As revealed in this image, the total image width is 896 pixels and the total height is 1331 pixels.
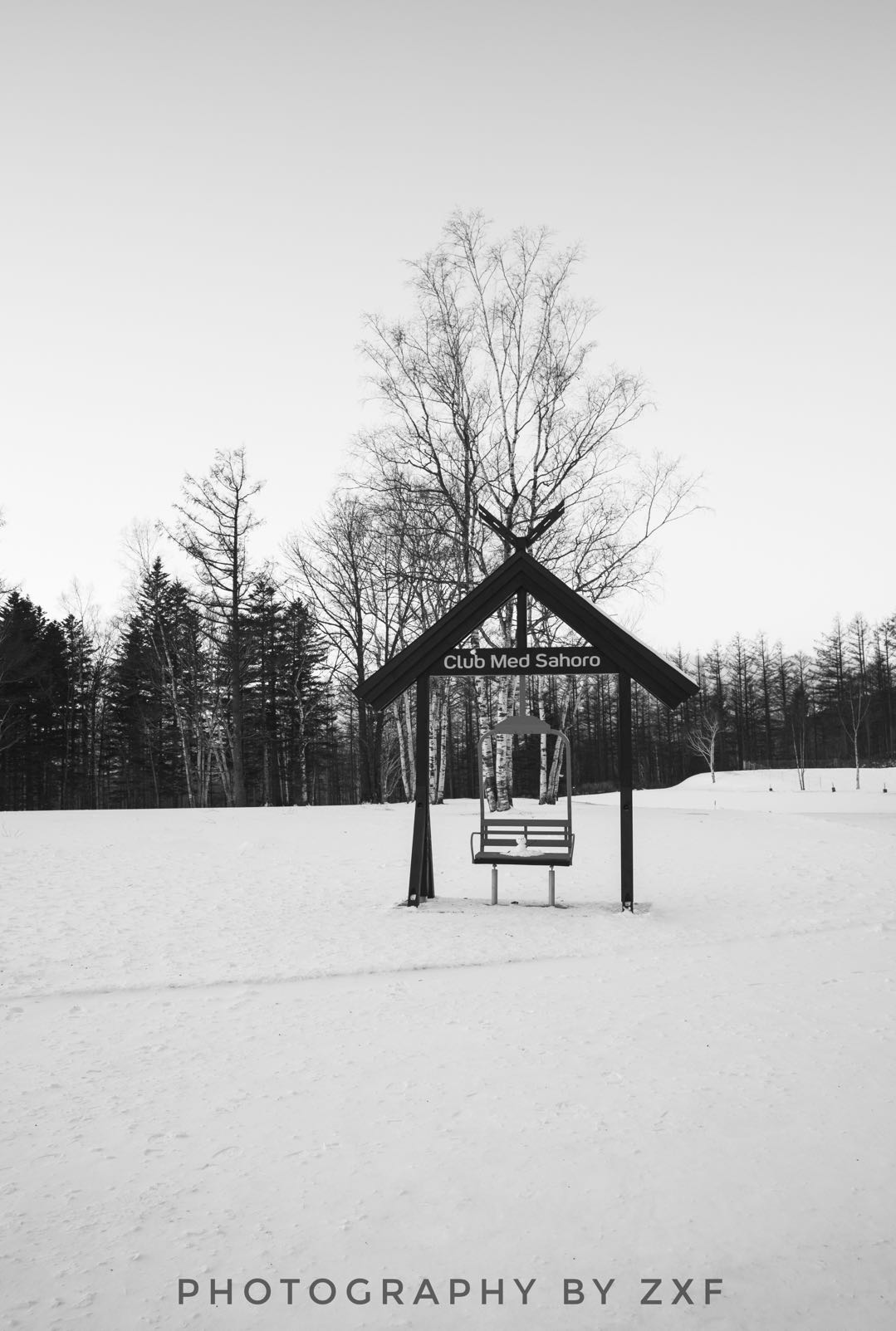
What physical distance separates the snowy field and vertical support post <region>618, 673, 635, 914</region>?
0.35 m

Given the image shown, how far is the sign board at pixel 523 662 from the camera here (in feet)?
32.6

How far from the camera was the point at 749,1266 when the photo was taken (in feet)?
10.1

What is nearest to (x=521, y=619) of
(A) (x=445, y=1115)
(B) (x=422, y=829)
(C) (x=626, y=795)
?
(C) (x=626, y=795)

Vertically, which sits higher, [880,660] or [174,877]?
[880,660]

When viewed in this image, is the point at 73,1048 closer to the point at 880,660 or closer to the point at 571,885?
the point at 571,885

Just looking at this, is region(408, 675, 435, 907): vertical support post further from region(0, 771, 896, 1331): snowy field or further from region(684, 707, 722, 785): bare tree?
region(684, 707, 722, 785): bare tree

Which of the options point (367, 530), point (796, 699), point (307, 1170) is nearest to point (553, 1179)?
point (307, 1170)

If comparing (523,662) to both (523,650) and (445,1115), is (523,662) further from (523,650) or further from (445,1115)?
(445,1115)

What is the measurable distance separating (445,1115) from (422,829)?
590 cm

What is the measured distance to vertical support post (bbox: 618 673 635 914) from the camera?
9680 millimetres

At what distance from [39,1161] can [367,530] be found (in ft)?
74.4

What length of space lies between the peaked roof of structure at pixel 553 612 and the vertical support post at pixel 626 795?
31cm

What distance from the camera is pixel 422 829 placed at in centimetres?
1024

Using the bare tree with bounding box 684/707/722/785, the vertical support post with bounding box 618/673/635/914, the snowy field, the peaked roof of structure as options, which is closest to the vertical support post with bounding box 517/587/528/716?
the peaked roof of structure
